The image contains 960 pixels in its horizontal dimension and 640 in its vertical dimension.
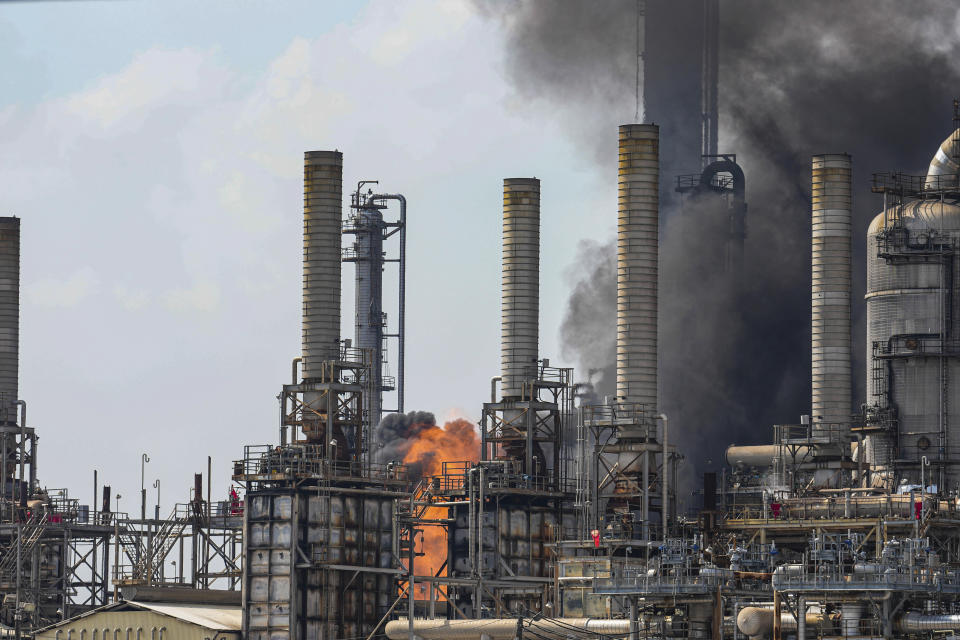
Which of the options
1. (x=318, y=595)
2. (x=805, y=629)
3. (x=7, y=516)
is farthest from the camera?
(x=7, y=516)

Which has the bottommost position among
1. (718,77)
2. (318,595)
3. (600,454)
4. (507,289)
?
(318,595)

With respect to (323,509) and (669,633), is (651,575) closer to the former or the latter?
(669,633)

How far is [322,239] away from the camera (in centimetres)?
8625

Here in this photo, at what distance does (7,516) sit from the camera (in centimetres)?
9519

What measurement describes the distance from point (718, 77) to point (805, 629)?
64578 mm

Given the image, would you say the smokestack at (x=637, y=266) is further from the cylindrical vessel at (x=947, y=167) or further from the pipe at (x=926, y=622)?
the pipe at (x=926, y=622)

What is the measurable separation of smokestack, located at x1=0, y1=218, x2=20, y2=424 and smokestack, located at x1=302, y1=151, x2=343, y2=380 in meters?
20.9

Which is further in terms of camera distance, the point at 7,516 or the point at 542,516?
the point at 7,516

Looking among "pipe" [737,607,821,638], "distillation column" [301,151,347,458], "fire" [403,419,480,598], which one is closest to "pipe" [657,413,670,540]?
"distillation column" [301,151,347,458]

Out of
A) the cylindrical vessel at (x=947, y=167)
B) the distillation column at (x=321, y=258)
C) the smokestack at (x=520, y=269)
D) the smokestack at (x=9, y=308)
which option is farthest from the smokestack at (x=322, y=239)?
the cylindrical vessel at (x=947, y=167)

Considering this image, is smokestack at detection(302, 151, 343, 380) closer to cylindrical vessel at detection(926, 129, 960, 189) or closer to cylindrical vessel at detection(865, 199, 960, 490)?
cylindrical vessel at detection(865, 199, 960, 490)

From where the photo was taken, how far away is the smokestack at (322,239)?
85.4 meters

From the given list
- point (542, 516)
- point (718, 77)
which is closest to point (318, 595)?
point (542, 516)

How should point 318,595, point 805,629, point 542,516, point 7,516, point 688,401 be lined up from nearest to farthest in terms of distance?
point 805,629 < point 318,595 < point 542,516 < point 7,516 < point 688,401
